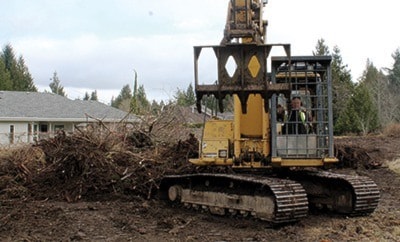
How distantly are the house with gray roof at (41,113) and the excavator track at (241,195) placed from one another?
66.5 ft

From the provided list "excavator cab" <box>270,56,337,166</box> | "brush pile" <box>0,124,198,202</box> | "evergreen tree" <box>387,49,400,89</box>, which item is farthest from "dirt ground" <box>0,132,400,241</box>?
"evergreen tree" <box>387,49,400,89</box>

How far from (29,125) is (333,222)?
87.2ft

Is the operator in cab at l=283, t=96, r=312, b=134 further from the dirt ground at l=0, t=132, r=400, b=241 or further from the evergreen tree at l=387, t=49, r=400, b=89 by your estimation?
the evergreen tree at l=387, t=49, r=400, b=89

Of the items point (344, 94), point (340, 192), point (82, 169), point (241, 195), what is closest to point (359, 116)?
point (344, 94)

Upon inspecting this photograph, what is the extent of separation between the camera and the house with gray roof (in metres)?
32.1

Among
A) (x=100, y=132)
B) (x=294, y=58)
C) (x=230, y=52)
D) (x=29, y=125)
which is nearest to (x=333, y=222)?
(x=294, y=58)

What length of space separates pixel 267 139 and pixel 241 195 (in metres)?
1.04

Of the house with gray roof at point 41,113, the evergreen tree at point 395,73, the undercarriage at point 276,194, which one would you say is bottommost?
the undercarriage at point 276,194

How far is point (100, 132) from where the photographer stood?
13.6 meters

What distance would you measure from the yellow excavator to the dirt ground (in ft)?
1.04

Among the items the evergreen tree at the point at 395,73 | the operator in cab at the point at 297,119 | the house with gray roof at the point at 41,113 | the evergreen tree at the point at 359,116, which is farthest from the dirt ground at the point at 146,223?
the evergreen tree at the point at 395,73

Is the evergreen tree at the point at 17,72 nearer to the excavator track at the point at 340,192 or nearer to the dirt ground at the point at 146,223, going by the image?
the dirt ground at the point at 146,223

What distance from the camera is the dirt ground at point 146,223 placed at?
8516 millimetres

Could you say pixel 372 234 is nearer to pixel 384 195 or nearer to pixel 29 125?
pixel 384 195
